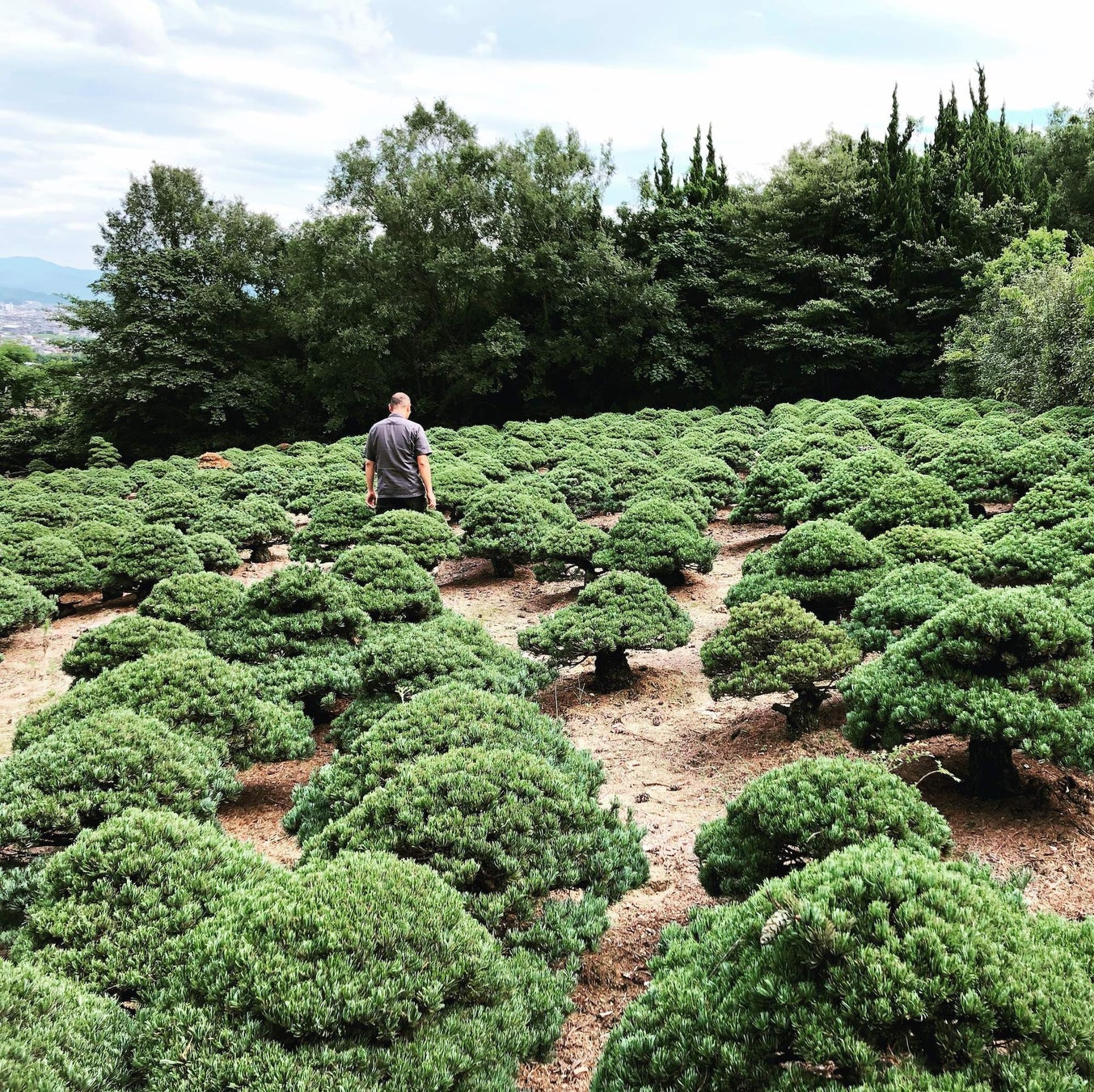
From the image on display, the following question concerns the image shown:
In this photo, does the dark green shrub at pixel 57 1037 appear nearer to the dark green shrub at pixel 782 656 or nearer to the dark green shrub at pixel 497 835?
the dark green shrub at pixel 497 835

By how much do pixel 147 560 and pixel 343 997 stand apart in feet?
28.2

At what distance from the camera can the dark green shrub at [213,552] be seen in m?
10.2

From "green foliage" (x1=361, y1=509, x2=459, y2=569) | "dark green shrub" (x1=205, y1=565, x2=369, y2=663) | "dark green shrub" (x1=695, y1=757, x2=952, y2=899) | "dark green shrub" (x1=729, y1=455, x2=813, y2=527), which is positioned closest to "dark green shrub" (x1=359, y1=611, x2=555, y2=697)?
"dark green shrub" (x1=205, y1=565, x2=369, y2=663)

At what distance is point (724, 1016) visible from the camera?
218 centimetres

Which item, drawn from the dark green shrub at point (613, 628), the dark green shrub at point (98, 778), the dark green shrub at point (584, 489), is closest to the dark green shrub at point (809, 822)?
the dark green shrub at point (98, 778)

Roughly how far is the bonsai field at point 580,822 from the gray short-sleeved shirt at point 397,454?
598 mm

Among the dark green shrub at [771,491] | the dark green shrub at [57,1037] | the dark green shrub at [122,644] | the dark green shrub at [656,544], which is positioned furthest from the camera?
the dark green shrub at [771,491]

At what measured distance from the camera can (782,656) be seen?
5.53m

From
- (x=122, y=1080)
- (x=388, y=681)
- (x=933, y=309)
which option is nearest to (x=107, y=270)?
(x=933, y=309)

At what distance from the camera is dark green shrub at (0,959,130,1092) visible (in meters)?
2.09

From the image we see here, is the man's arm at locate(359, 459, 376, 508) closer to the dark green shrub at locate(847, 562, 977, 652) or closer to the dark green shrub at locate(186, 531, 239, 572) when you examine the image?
the dark green shrub at locate(186, 531, 239, 572)

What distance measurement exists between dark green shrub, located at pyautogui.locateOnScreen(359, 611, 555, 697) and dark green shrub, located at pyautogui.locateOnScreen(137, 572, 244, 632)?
1.94 meters

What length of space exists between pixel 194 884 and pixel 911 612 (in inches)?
194

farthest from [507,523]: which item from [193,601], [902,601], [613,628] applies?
[902,601]
